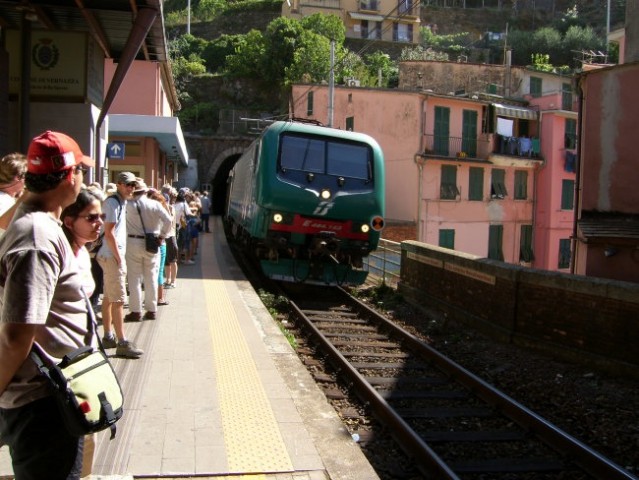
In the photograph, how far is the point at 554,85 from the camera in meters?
41.8

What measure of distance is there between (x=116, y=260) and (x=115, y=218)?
0.38 meters

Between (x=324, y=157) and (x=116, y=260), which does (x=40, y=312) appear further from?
(x=324, y=157)

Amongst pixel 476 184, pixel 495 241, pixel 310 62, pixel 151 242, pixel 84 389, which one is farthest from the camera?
pixel 310 62

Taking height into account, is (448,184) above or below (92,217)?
above

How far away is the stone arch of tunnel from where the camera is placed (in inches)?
1560

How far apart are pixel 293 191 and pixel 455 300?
3.22m

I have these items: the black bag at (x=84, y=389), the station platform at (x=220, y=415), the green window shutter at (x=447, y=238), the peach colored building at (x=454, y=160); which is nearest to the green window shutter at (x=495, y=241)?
the peach colored building at (x=454, y=160)

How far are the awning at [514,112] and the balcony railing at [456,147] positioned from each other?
1.58 m

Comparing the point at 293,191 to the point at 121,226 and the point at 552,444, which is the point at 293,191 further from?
the point at 552,444

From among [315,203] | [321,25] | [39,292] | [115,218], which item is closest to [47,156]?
[39,292]

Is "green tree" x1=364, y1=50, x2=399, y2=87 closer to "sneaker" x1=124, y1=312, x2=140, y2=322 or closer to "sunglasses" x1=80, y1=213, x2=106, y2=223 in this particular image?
"sneaker" x1=124, y1=312, x2=140, y2=322

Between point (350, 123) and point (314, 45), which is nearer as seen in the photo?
point (350, 123)

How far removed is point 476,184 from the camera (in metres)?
30.3

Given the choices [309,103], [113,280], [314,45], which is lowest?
[113,280]
